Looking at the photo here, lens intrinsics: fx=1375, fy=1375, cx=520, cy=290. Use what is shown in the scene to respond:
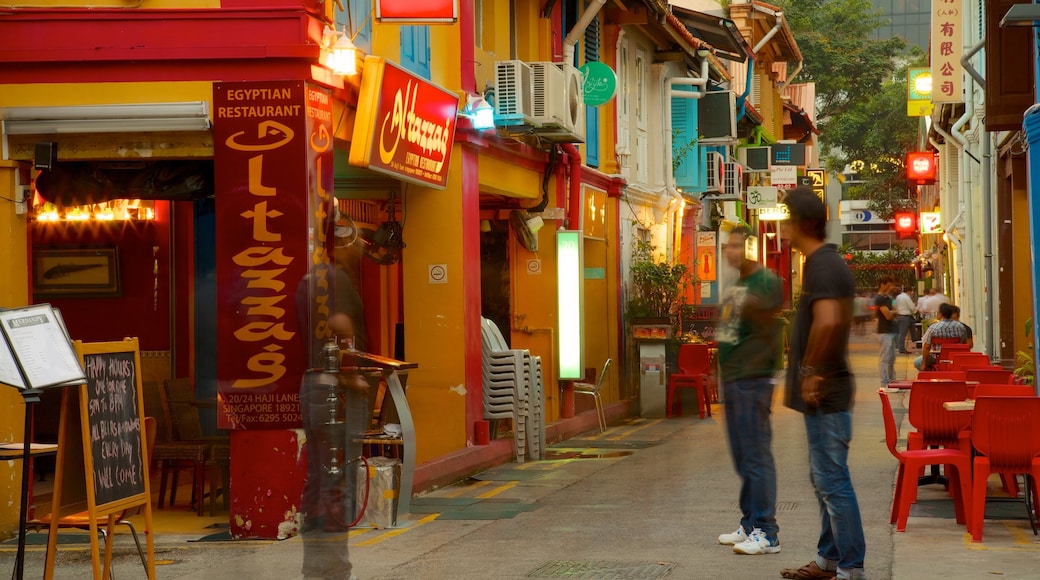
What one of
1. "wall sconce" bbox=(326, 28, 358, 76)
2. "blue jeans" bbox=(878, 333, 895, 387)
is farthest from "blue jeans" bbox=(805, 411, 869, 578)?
"blue jeans" bbox=(878, 333, 895, 387)

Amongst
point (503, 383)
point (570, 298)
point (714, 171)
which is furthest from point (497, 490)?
point (714, 171)

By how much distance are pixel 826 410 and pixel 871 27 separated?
49271 millimetres

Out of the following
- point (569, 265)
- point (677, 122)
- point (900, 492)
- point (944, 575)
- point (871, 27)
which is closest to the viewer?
point (944, 575)

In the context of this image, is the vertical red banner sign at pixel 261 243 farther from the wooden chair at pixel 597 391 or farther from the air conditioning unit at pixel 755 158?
the air conditioning unit at pixel 755 158

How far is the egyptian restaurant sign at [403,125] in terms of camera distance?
34.7ft

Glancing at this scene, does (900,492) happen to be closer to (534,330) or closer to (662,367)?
(534,330)

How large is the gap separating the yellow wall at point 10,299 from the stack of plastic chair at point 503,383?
199 inches

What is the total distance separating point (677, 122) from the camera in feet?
81.8

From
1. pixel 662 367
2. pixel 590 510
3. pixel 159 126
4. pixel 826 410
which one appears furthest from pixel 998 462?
pixel 662 367

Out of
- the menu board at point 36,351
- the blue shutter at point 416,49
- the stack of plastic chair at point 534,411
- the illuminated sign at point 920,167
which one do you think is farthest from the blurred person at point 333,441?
the illuminated sign at point 920,167

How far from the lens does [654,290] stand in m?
20.5

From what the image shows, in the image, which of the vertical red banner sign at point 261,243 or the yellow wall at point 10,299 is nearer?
the vertical red banner sign at point 261,243

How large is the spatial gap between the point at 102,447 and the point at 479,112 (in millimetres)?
6948

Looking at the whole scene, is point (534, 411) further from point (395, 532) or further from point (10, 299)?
point (10, 299)
